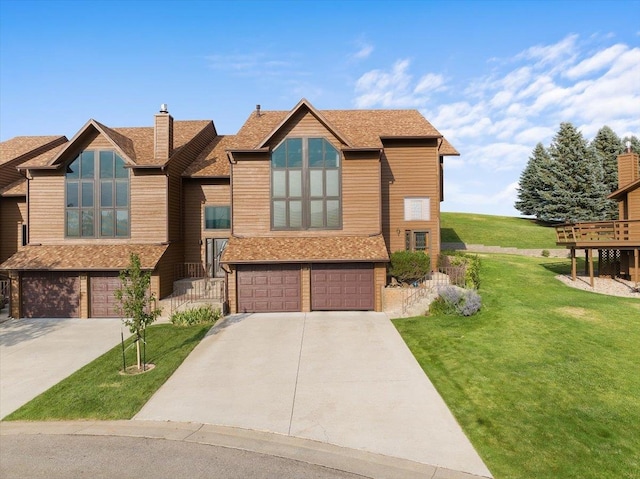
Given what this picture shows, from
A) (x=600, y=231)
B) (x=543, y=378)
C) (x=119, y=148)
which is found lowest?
(x=543, y=378)

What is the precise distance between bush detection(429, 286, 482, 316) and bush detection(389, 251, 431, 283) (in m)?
1.77

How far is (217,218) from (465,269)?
50.4 ft

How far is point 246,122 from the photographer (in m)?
23.5

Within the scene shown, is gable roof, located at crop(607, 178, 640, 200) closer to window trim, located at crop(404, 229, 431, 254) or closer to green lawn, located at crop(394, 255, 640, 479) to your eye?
green lawn, located at crop(394, 255, 640, 479)

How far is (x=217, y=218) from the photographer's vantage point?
22203 mm

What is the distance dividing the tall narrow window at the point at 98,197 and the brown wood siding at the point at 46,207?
0.45 meters

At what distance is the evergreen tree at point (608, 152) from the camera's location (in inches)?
2025

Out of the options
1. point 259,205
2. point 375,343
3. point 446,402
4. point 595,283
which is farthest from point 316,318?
point 595,283

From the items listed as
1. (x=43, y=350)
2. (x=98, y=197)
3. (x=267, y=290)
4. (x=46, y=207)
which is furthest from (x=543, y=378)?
(x=46, y=207)

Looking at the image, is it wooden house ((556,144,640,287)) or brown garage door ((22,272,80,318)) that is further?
wooden house ((556,144,640,287))

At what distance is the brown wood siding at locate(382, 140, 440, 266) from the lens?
2222cm

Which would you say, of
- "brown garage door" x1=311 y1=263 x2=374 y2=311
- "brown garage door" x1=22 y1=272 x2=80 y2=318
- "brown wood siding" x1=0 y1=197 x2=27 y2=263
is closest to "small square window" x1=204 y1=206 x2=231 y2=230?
"brown garage door" x1=311 y1=263 x2=374 y2=311

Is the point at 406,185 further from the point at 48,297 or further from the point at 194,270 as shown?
the point at 48,297

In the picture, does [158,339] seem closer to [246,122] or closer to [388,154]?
[246,122]
